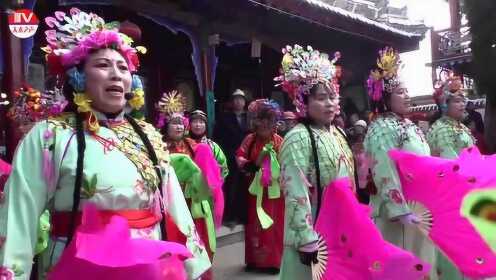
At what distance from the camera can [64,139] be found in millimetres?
2332

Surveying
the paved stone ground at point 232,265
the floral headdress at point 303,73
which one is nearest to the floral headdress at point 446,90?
the floral headdress at point 303,73

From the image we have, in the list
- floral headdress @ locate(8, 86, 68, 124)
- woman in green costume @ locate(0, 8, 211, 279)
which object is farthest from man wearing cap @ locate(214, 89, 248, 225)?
woman in green costume @ locate(0, 8, 211, 279)

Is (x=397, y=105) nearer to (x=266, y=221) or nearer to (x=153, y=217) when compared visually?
(x=266, y=221)

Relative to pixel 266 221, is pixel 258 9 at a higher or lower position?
higher

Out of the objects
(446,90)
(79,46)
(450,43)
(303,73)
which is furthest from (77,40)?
(450,43)

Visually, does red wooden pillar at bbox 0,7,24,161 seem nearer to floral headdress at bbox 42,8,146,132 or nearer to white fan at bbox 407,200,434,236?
floral headdress at bbox 42,8,146,132

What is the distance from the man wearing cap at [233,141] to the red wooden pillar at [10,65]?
113 inches

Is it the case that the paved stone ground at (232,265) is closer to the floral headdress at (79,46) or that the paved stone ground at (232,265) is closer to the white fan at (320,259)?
the white fan at (320,259)

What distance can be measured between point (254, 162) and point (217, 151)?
1.84 feet

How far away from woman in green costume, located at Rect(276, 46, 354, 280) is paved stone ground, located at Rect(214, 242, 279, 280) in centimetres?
243

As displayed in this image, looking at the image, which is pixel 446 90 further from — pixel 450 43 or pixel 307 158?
pixel 450 43

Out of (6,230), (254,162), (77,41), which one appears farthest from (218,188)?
(6,230)

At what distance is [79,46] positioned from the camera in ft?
8.31

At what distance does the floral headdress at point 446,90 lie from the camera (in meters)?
5.28
